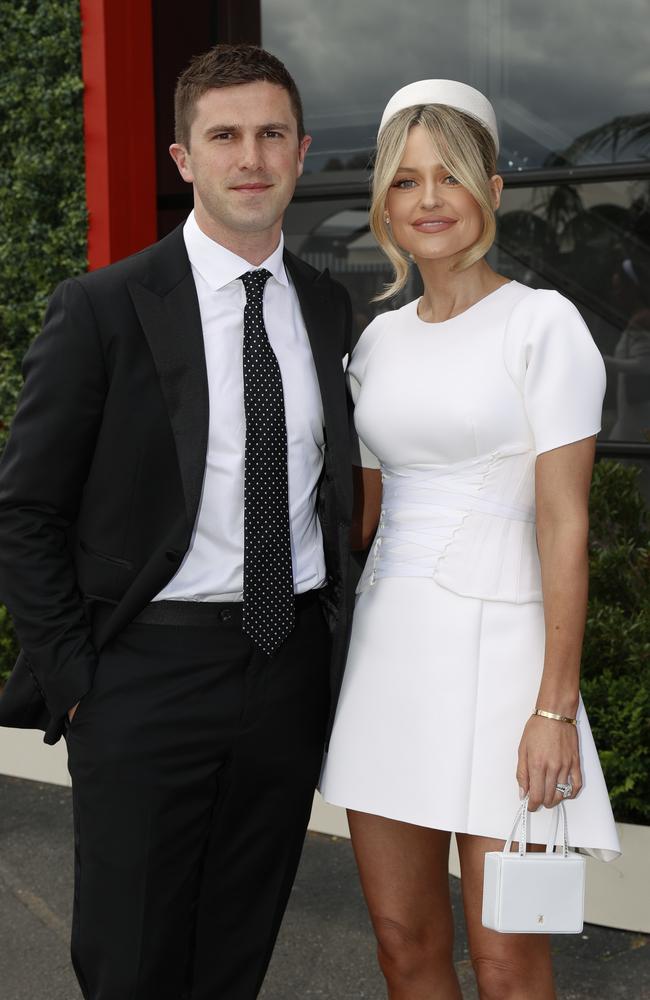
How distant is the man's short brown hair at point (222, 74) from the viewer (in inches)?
102

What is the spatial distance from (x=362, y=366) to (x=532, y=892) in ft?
4.08

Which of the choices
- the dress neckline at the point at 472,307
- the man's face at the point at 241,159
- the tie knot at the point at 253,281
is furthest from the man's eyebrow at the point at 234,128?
the dress neckline at the point at 472,307

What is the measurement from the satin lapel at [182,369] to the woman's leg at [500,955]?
938mm

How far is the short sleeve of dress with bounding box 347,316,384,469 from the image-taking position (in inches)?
108

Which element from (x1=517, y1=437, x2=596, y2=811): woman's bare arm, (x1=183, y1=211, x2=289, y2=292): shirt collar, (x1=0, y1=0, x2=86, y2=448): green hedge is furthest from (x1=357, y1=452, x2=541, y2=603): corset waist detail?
(x1=0, y1=0, x2=86, y2=448): green hedge

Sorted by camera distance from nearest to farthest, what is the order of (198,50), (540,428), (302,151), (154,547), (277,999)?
(540,428) → (154,547) → (302,151) → (277,999) → (198,50)

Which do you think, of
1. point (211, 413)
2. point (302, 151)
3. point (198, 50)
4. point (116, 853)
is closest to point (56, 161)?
point (198, 50)

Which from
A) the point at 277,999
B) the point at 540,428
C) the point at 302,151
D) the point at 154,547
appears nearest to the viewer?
the point at 540,428

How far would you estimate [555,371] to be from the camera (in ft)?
7.61

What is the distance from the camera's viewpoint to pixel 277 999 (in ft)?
11.5

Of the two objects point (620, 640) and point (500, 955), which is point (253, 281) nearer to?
point (500, 955)

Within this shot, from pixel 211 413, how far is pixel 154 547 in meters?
0.32

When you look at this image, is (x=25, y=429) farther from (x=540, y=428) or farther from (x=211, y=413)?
(x=540, y=428)

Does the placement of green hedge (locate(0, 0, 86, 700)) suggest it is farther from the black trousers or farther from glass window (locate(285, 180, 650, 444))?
the black trousers
